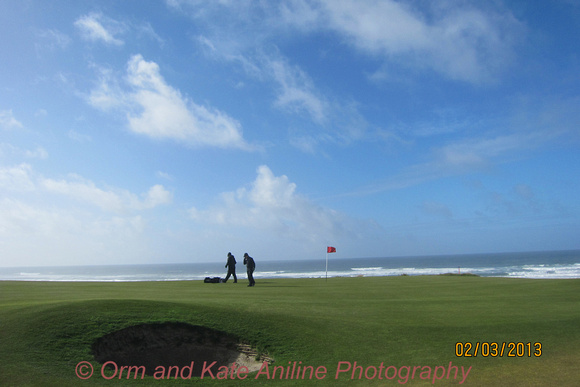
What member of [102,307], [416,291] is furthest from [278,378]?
[416,291]

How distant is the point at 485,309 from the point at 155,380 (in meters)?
12.0

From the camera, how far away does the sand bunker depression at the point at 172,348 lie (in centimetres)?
1002

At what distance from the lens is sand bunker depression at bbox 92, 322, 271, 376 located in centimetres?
1002

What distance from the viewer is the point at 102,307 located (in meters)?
11.7
